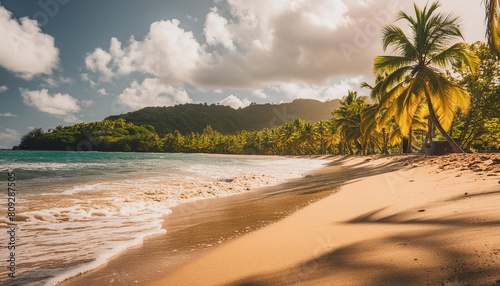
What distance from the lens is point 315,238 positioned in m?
3.32

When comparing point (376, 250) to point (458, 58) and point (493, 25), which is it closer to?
point (493, 25)

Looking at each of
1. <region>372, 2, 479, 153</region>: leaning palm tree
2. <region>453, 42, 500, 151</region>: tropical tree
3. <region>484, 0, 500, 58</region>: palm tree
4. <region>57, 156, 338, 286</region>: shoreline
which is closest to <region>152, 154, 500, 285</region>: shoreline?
<region>57, 156, 338, 286</region>: shoreline

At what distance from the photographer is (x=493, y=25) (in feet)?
19.7

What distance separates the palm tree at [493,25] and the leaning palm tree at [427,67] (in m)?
6.82

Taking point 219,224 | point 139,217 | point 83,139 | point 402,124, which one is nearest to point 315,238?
point 219,224

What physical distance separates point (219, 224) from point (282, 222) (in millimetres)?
1223

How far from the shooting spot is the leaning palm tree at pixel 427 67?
492 inches

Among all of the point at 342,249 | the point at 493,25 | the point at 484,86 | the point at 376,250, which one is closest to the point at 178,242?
the point at 342,249

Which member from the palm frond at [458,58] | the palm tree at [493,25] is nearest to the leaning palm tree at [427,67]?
the palm frond at [458,58]

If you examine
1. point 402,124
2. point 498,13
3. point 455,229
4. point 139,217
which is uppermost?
point 498,13

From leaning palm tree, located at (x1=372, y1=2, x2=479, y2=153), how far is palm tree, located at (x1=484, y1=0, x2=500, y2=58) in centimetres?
682

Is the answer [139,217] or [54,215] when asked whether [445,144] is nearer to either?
[139,217]

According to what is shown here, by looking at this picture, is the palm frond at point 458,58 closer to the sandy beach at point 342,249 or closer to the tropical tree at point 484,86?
the tropical tree at point 484,86

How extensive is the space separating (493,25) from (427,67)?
8.33 meters
